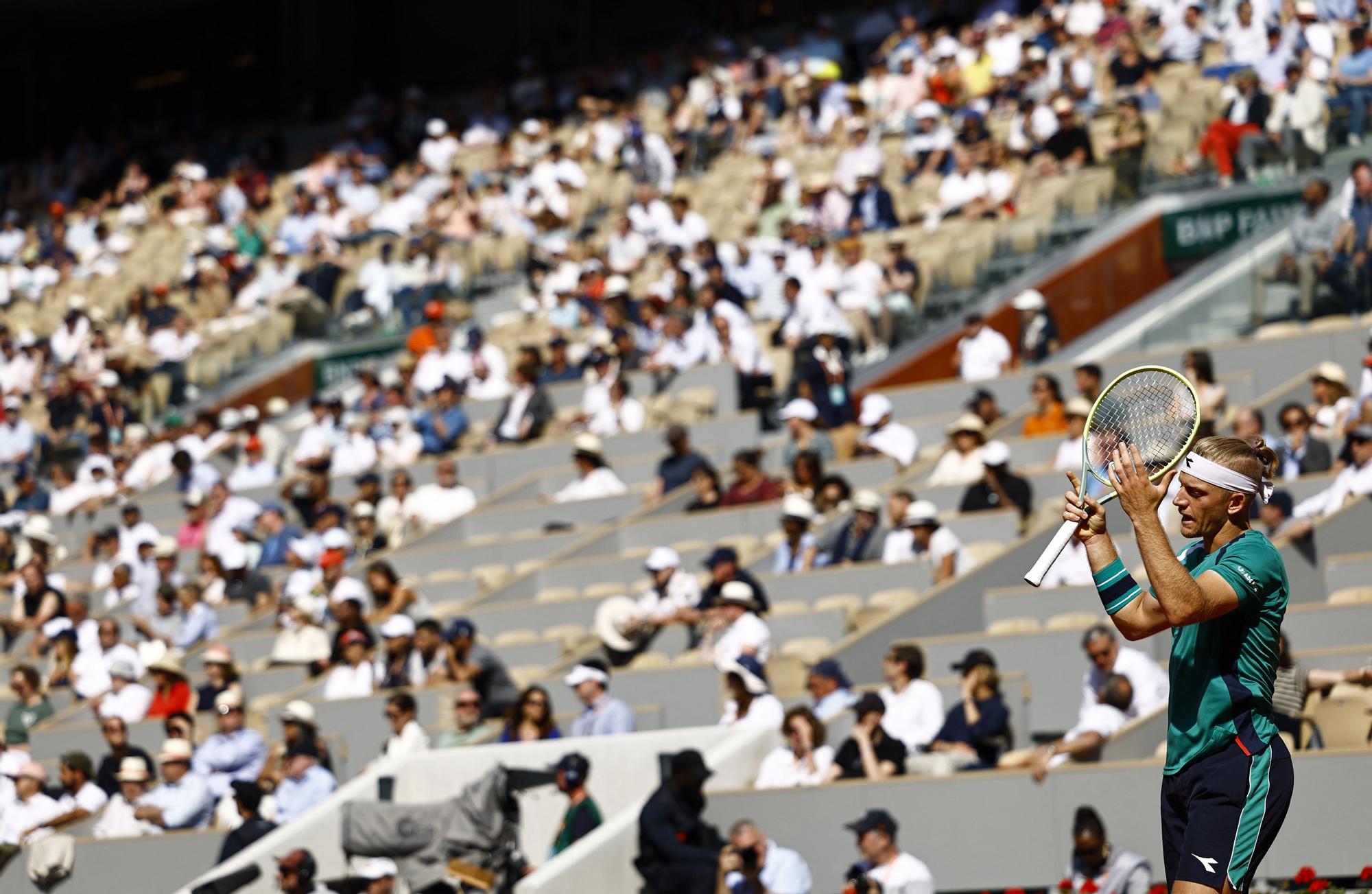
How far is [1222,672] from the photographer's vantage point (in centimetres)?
516

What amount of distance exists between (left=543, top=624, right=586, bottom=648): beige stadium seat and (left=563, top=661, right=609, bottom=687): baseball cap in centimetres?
200

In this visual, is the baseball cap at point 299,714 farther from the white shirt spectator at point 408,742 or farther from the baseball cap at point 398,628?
the baseball cap at point 398,628

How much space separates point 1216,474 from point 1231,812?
0.81 metres

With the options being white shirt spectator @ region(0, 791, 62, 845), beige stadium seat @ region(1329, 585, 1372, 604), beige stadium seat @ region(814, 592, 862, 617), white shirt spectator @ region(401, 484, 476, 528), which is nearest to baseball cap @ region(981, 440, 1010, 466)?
beige stadium seat @ region(814, 592, 862, 617)

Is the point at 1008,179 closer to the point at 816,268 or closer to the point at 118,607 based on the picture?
the point at 816,268

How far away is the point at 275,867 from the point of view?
452 inches

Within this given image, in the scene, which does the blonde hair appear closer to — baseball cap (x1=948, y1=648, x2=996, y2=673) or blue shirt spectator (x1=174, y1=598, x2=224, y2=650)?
baseball cap (x1=948, y1=648, x2=996, y2=673)

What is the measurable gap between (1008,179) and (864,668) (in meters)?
7.69

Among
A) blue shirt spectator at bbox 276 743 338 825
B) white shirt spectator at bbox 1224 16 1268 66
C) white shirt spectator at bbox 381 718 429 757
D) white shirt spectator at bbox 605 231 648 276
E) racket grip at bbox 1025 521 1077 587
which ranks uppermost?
white shirt spectator at bbox 1224 16 1268 66

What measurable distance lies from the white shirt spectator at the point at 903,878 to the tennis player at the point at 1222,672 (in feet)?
14.6

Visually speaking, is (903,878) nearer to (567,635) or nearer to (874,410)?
(567,635)

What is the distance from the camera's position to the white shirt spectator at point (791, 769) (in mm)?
10602

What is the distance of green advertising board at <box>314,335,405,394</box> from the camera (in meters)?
22.5

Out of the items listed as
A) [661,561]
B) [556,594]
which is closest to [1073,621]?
[661,561]
